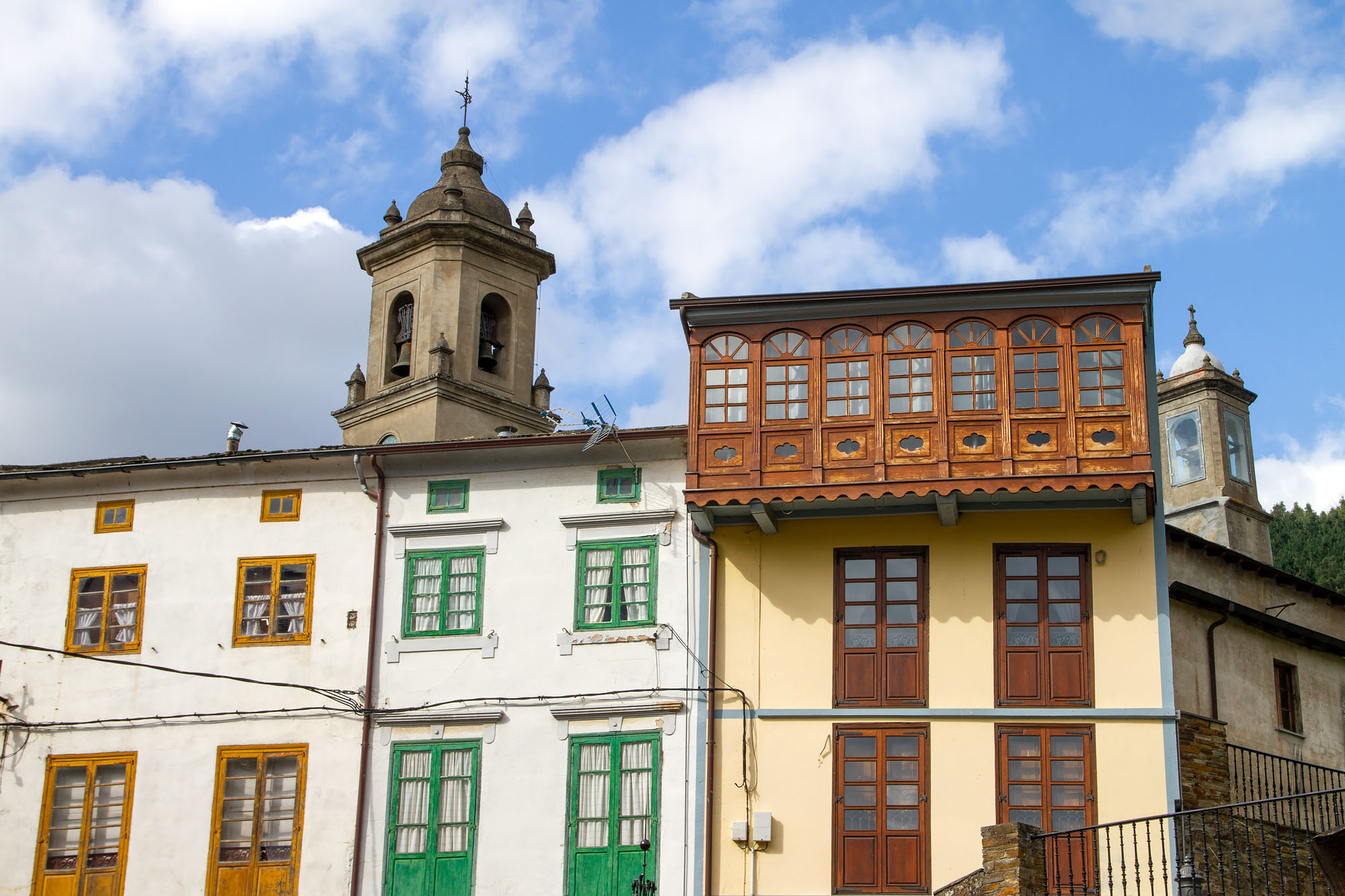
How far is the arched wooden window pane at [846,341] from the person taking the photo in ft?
75.6

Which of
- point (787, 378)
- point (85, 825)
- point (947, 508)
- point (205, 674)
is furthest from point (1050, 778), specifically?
point (85, 825)

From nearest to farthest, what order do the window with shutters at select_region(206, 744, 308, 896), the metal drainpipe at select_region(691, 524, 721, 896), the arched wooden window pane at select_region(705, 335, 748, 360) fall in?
the metal drainpipe at select_region(691, 524, 721, 896) → the arched wooden window pane at select_region(705, 335, 748, 360) → the window with shutters at select_region(206, 744, 308, 896)

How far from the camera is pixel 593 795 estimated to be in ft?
74.8

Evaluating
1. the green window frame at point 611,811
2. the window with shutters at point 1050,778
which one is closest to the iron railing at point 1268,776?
the window with shutters at point 1050,778

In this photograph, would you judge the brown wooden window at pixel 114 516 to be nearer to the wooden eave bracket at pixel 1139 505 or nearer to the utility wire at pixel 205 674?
the utility wire at pixel 205 674

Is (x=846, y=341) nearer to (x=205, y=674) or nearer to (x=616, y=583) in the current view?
(x=616, y=583)

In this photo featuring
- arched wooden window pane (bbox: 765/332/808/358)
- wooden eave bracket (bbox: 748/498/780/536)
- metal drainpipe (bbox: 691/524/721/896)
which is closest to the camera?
metal drainpipe (bbox: 691/524/721/896)

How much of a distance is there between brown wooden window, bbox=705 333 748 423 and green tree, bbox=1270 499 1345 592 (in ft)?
119

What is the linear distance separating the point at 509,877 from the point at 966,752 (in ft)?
21.8

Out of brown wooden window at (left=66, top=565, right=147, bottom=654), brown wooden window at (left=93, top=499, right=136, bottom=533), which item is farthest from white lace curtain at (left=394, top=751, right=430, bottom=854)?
brown wooden window at (left=93, top=499, right=136, bottom=533)

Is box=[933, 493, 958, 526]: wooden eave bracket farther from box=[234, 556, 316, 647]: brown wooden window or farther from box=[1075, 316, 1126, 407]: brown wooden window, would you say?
box=[234, 556, 316, 647]: brown wooden window

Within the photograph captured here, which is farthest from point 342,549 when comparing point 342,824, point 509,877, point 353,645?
point 509,877

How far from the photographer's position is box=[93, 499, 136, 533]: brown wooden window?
2625cm

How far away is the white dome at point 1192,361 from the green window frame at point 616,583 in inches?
625
